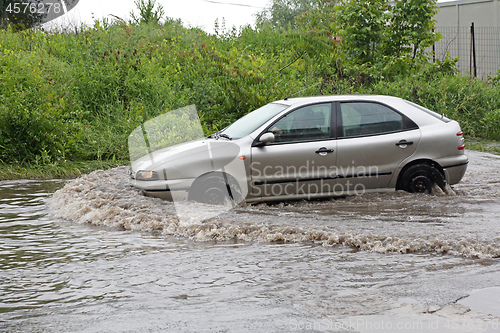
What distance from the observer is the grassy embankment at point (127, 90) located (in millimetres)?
11578

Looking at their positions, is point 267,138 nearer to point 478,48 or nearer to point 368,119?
point 368,119

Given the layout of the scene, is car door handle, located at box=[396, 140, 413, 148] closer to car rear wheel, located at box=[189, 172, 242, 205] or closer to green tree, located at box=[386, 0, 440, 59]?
car rear wheel, located at box=[189, 172, 242, 205]

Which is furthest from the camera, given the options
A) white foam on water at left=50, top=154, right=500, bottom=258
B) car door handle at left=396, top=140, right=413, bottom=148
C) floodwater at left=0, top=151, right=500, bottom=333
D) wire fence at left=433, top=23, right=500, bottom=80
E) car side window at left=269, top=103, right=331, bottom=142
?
wire fence at left=433, top=23, right=500, bottom=80

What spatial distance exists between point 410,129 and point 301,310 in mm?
4550

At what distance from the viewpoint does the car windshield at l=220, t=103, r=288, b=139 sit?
806 cm

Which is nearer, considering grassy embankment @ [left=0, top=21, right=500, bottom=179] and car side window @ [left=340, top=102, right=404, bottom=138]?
car side window @ [left=340, top=102, right=404, bottom=138]

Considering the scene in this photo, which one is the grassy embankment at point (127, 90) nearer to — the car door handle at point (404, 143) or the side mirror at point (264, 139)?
the side mirror at point (264, 139)

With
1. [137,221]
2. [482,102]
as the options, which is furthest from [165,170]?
[482,102]

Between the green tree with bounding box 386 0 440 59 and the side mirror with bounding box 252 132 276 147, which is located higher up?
the green tree with bounding box 386 0 440 59

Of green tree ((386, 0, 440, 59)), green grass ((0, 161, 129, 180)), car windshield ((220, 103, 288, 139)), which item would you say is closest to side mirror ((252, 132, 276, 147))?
car windshield ((220, 103, 288, 139))

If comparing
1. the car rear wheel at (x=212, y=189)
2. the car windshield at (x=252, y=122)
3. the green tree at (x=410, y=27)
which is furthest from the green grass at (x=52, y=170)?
the green tree at (x=410, y=27)

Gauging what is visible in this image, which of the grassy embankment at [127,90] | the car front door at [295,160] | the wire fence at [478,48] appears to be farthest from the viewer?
the wire fence at [478,48]

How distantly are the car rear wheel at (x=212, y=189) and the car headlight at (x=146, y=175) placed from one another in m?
0.50

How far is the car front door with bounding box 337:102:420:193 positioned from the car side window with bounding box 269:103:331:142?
194mm
